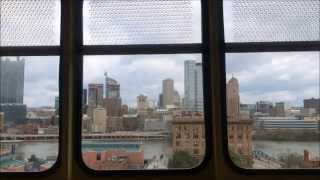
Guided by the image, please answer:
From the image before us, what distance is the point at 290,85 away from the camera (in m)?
2.49

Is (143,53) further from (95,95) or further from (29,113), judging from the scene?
(29,113)

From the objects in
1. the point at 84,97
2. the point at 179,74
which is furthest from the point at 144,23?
the point at 84,97

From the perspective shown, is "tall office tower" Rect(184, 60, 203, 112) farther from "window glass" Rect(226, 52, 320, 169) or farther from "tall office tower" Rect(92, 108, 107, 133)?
"tall office tower" Rect(92, 108, 107, 133)

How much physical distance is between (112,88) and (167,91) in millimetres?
422

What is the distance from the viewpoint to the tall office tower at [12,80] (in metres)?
2.56

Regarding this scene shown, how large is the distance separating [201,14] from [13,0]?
58.2 inches

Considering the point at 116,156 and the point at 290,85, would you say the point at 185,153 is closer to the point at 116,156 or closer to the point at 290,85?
the point at 116,156

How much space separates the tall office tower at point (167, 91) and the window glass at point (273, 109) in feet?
1.38

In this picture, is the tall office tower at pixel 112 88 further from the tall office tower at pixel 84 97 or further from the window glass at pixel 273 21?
the window glass at pixel 273 21

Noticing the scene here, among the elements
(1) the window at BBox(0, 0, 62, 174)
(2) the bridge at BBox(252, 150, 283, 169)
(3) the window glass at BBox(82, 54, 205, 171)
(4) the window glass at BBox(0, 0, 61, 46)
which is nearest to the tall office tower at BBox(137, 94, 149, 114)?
(3) the window glass at BBox(82, 54, 205, 171)

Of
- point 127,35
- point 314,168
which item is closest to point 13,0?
point 127,35

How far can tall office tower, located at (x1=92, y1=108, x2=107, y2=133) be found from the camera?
8.27 feet

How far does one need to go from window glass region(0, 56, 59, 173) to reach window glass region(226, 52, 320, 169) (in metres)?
1.34

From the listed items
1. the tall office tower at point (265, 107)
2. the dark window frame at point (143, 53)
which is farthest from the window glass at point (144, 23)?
the tall office tower at point (265, 107)
